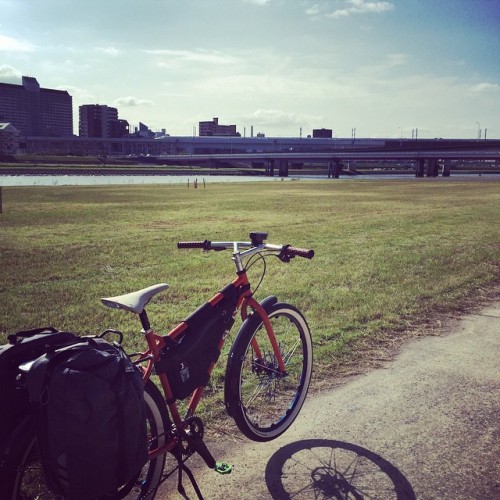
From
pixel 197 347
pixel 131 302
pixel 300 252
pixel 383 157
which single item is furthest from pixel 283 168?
pixel 131 302

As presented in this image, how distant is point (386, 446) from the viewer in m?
3.66

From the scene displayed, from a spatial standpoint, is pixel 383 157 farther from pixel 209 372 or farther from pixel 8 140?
pixel 8 140

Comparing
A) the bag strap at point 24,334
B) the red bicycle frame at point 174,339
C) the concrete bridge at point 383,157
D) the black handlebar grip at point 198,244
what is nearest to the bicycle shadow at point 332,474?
the red bicycle frame at point 174,339

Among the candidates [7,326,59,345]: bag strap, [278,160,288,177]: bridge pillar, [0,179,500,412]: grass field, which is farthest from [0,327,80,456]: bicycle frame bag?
[278,160,288,177]: bridge pillar

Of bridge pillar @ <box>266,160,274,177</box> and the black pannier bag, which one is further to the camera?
bridge pillar @ <box>266,160,274,177</box>

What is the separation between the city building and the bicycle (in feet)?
543

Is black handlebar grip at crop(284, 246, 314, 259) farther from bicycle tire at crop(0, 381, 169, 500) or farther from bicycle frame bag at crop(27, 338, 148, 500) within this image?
bicycle frame bag at crop(27, 338, 148, 500)

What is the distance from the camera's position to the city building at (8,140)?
489 ft

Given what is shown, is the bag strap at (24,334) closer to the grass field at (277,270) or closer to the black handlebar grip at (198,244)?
the black handlebar grip at (198,244)

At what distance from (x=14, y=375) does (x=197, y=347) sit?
1.23 m

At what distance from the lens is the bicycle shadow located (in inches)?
123

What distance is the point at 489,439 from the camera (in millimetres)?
3729

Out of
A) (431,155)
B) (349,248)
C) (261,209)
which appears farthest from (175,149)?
(349,248)

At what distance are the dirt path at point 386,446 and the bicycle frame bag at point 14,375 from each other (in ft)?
4.41
